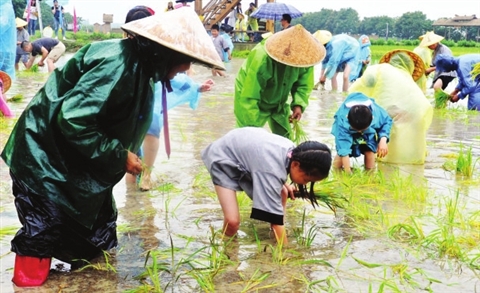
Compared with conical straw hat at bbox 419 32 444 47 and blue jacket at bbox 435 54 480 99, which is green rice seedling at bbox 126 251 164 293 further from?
conical straw hat at bbox 419 32 444 47

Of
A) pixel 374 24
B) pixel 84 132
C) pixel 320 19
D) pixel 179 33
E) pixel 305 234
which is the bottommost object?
pixel 305 234

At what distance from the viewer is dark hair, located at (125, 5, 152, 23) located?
174 inches

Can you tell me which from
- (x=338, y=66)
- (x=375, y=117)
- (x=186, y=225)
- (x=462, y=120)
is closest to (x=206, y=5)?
(x=338, y=66)

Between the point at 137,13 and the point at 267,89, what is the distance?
120cm

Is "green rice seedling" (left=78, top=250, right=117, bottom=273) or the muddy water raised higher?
"green rice seedling" (left=78, top=250, right=117, bottom=273)

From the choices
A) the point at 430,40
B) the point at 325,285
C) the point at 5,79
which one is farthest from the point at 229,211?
the point at 430,40

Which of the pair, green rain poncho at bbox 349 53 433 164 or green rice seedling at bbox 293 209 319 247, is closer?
green rice seedling at bbox 293 209 319 247

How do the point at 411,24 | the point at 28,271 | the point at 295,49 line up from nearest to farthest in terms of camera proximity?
1. the point at 28,271
2. the point at 295,49
3. the point at 411,24

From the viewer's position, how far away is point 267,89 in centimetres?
497

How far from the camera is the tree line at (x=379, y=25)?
57.6 m

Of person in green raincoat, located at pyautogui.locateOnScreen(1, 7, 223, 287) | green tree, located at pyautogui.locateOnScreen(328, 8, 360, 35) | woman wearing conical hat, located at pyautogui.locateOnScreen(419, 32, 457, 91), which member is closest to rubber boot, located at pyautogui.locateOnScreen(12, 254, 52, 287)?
person in green raincoat, located at pyautogui.locateOnScreen(1, 7, 223, 287)

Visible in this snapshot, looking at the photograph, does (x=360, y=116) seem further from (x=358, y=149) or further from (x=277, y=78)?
(x=277, y=78)

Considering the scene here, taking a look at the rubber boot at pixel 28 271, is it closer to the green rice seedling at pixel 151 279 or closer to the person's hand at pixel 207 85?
the green rice seedling at pixel 151 279

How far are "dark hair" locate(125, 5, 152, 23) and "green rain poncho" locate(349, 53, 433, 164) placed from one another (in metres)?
2.55
